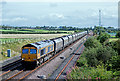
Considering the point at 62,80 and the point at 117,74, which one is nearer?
the point at 117,74

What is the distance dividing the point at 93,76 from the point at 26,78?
26.5 ft

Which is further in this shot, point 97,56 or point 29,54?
point 97,56

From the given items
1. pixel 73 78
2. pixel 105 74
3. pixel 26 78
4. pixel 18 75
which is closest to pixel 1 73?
pixel 18 75

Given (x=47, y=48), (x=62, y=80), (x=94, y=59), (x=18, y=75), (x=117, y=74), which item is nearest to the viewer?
(x=117, y=74)

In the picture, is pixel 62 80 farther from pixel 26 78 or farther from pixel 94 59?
pixel 94 59

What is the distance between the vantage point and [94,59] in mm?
23656

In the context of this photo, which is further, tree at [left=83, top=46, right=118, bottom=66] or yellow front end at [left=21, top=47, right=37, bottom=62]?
tree at [left=83, top=46, right=118, bottom=66]

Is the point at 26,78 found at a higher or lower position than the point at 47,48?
lower

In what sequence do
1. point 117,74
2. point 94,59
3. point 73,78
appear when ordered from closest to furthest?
point 73,78, point 117,74, point 94,59

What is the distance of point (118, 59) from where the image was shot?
19.0m

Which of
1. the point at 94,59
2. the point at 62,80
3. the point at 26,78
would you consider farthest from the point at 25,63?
the point at 94,59

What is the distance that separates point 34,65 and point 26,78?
14.6ft

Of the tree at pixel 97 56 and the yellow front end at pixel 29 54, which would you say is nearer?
the yellow front end at pixel 29 54

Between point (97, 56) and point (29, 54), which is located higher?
point (29, 54)
